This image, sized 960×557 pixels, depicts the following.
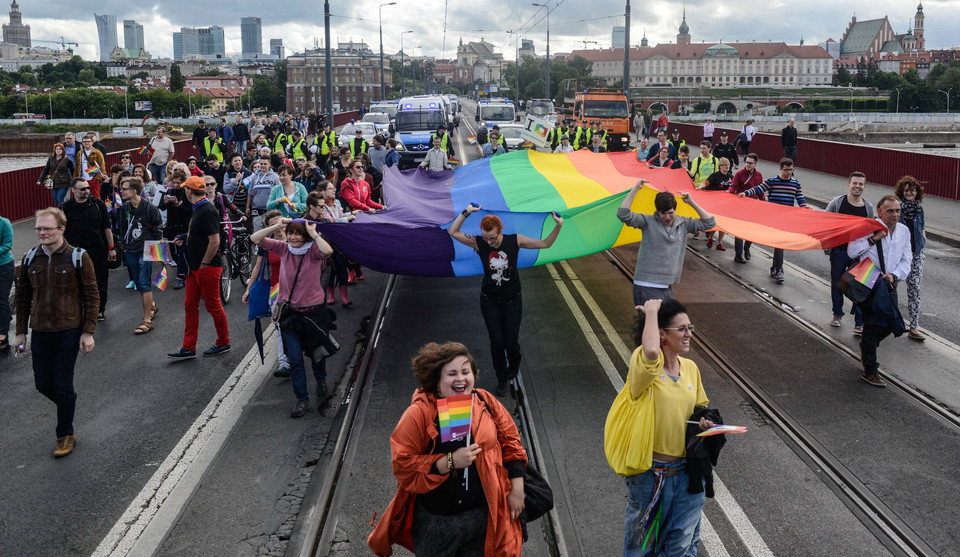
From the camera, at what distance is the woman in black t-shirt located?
7.86 metres

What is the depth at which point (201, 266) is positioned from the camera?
372 inches

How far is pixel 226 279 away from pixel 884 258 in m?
8.79

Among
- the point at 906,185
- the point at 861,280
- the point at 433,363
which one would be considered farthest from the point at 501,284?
the point at 906,185

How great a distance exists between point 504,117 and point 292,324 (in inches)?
1444

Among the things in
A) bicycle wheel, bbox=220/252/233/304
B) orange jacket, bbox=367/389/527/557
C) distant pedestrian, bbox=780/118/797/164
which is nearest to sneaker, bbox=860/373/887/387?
orange jacket, bbox=367/389/527/557

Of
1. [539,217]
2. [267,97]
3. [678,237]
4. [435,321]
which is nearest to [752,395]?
[678,237]

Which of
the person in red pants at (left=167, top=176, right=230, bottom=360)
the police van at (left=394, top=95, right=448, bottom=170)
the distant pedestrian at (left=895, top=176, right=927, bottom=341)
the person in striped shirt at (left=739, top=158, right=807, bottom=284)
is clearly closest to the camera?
the person in red pants at (left=167, top=176, right=230, bottom=360)

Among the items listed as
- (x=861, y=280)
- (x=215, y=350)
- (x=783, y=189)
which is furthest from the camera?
(x=783, y=189)

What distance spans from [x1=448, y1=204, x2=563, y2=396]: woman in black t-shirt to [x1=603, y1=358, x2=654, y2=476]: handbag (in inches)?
135

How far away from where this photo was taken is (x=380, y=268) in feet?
34.1

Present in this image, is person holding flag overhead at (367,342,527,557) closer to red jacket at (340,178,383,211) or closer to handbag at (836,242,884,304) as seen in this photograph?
handbag at (836,242,884,304)

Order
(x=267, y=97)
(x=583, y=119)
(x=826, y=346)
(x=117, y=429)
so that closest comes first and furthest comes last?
(x=117, y=429) → (x=826, y=346) → (x=583, y=119) → (x=267, y=97)

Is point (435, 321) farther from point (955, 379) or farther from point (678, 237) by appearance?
point (955, 379)

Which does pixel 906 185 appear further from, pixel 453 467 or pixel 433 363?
pixel 453 467
